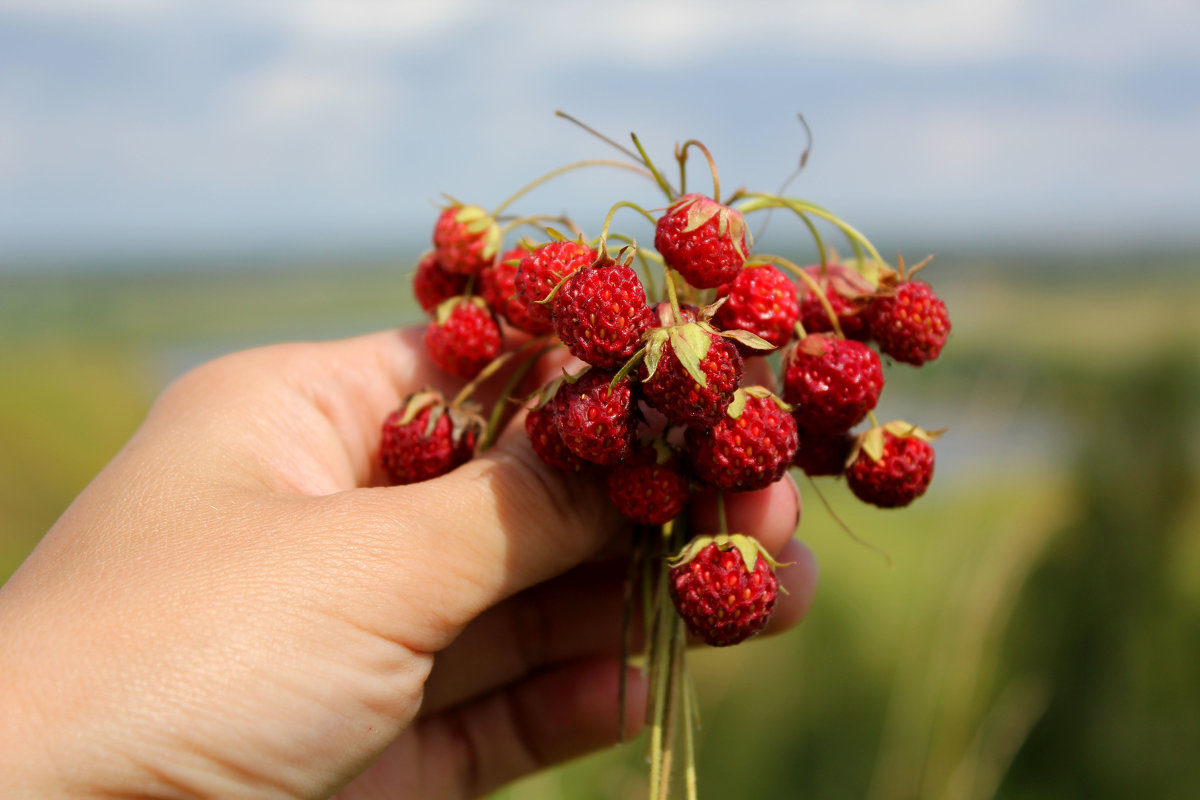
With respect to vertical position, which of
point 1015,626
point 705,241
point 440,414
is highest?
point 705,241

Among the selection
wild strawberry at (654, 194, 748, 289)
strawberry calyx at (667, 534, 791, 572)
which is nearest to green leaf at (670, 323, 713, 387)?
wild strawberry at (654, 194, 748, 289)

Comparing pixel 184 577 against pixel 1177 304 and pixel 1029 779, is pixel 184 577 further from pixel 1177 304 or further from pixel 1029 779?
pixel 1177 304

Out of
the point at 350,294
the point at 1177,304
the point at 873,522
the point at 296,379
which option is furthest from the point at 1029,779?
the point at 350,294

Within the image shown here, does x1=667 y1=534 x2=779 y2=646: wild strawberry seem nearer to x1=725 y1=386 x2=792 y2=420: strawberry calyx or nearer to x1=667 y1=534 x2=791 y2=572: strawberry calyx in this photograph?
x1=667 y1=534 x2=791 y2=572: strawberry calyx

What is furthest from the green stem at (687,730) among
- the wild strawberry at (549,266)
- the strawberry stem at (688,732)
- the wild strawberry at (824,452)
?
the wild strawberry at (549,266)

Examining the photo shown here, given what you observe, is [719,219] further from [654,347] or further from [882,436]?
[882,436]

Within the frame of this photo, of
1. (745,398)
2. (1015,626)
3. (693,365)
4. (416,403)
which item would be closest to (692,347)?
(693,365)

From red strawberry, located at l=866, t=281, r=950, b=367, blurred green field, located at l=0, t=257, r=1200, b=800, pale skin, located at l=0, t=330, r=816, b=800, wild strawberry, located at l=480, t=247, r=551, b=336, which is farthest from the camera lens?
blurred green field, located at l=0, t=257, r=1200, b=800
